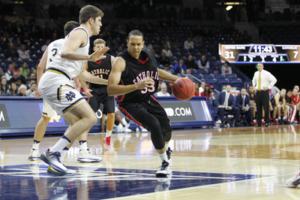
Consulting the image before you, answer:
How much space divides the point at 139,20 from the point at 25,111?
1597cm

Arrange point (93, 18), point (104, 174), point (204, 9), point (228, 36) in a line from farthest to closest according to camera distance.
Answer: point (204, 9), point (228, 36), point (93, 18), point (104, 174)

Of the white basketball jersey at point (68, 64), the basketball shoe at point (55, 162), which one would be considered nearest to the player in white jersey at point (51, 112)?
the white basketball jersey at point (68, 64)

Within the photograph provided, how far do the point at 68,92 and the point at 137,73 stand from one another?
2.77 ft

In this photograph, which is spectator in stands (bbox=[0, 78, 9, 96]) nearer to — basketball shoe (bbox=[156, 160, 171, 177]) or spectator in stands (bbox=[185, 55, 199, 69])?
basketball shoe (bbox=[156, 160, 171, 177])

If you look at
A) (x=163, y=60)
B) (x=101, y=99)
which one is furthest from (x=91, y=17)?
(x=163, y=60)

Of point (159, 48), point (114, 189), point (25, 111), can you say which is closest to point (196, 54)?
point (159, 48)

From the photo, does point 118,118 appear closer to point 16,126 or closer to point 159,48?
point 16,126

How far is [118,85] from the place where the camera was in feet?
14.9

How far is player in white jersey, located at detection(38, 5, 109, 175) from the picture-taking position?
4484mm

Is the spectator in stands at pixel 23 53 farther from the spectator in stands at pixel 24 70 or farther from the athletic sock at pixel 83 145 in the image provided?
the athletic sock at pixel 83 145

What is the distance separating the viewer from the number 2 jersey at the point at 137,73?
4.79 m

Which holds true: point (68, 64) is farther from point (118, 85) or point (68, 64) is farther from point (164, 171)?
point (164, 171)

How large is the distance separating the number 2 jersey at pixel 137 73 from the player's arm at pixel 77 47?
37 centimetres

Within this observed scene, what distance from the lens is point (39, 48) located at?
65.1ft
